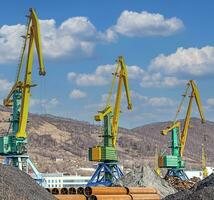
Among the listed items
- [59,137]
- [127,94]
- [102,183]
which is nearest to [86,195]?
[102,183]

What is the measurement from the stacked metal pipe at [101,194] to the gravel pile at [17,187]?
360 cm

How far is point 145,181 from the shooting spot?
52594 millimetres

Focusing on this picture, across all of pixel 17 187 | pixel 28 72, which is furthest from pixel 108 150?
pixel 17 187

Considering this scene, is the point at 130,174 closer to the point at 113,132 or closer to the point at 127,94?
the point at 113,132

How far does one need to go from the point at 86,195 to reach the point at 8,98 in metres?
35.5

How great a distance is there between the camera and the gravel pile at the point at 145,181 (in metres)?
52.1

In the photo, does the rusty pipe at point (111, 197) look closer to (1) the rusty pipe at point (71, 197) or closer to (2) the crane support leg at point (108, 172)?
(1) the rusty pipe at point (71, 197)

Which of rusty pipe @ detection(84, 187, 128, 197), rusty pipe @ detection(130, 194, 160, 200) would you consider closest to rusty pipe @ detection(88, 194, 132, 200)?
rusty pipe @ detection(84, 187, 128, 197)

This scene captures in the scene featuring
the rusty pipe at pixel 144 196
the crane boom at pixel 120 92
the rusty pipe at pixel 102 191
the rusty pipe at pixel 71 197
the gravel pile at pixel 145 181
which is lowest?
the rusty pipe at pixel 144 196

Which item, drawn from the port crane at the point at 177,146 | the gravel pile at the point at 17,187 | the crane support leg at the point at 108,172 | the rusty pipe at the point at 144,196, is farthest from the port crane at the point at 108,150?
the gravel pile at the point at 17,187

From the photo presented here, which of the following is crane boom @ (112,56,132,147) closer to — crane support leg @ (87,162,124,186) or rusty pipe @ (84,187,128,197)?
crane support leg @ (87,162,124,186)

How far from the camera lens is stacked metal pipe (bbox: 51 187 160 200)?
107 feet

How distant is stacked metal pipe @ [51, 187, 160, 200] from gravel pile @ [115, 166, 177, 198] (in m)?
13.2

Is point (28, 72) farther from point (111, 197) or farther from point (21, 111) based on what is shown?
point (111, 197)
